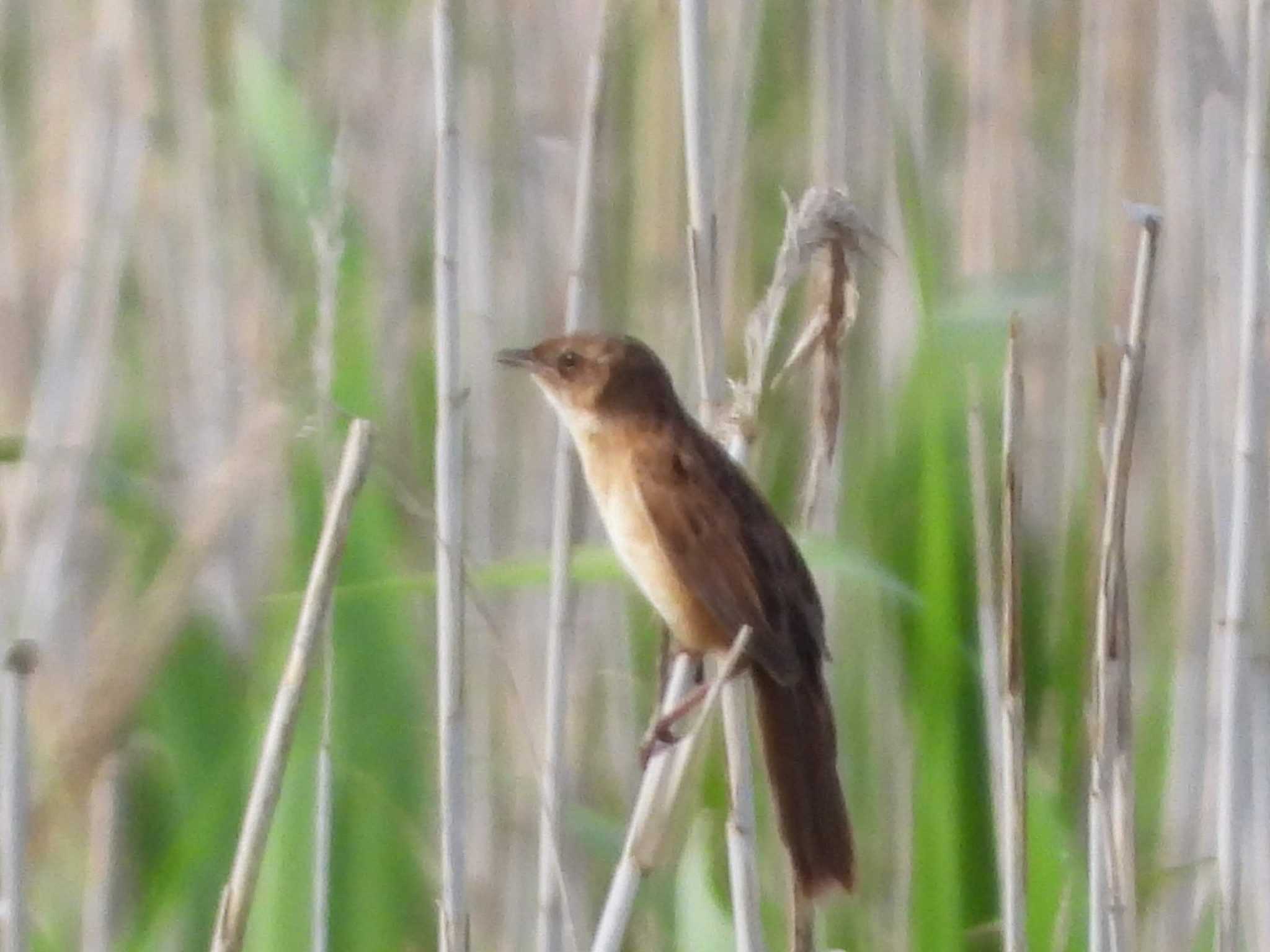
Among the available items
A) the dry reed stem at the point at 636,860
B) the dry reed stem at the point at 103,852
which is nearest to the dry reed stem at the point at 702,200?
the dry reed stem at the point at 636,860

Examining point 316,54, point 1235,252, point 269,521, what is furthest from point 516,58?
point 1235,252

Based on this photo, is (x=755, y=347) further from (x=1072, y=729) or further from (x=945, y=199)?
(x=945, y=199)

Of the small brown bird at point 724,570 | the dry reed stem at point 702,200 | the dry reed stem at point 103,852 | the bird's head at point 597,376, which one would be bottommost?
the dry reed stem at point 103,852

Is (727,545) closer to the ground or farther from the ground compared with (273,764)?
farther from the ground

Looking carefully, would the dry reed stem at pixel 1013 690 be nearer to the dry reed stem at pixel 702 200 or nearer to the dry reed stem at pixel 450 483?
the dry reed stem at pixel 702 200

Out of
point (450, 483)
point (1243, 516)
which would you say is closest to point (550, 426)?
point (450, 483)

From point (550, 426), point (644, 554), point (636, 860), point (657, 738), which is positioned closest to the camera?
point (636, 860)

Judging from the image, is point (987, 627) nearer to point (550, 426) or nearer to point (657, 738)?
point (657, 738)
